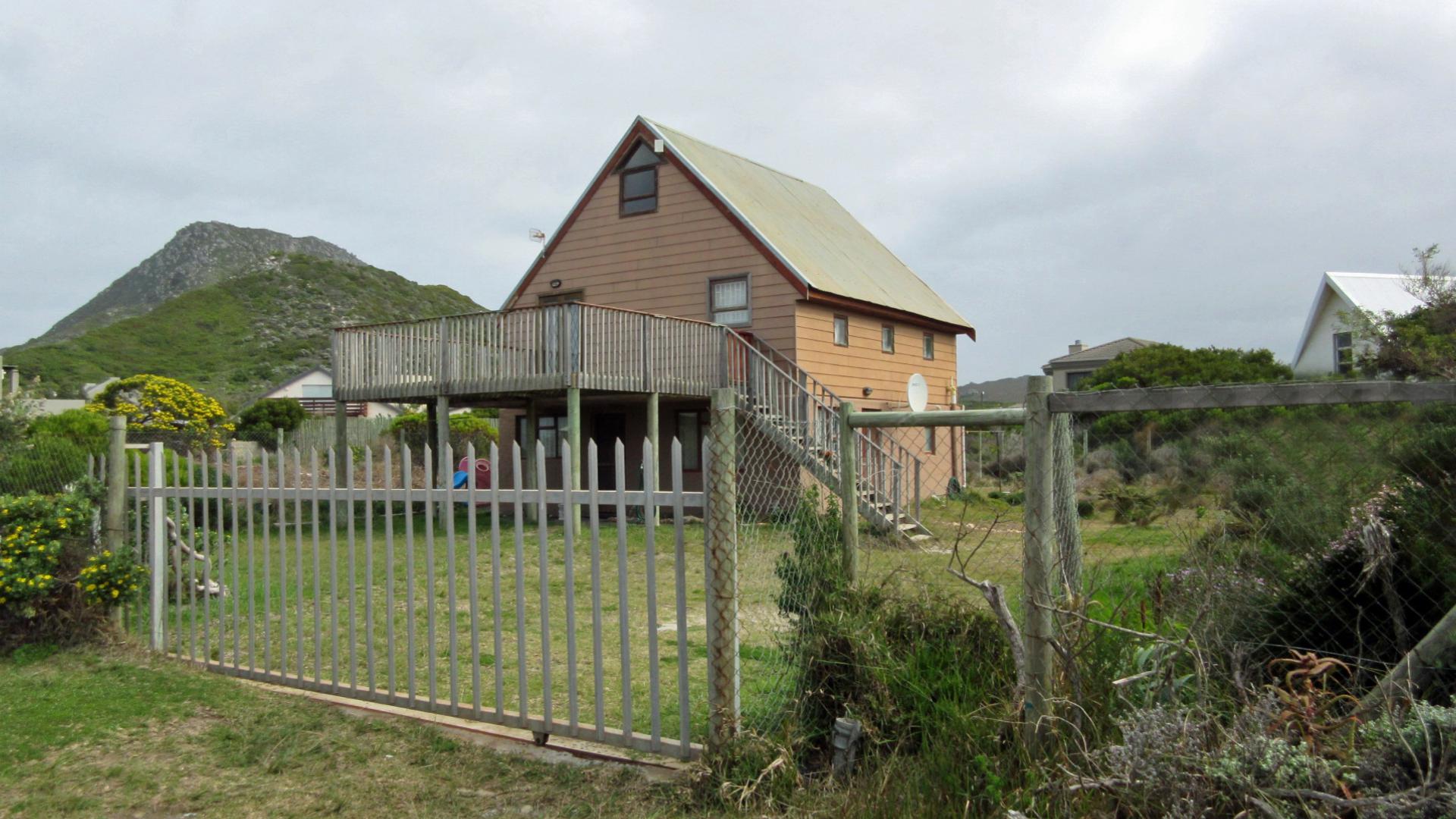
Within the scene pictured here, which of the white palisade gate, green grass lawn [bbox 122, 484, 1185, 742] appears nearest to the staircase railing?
green grass lawn [bbox 122, 484, 1185, 742]

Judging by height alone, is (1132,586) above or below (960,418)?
below

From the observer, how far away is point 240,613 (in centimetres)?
881

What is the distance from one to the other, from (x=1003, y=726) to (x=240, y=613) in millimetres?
7294

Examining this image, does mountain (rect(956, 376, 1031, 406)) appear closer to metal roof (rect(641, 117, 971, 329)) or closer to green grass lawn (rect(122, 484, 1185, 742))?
metal roof (rect(641, 117, 971, 329))

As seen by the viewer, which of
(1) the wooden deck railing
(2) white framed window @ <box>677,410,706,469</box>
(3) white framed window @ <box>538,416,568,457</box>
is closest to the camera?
(1) the wooden deck railing

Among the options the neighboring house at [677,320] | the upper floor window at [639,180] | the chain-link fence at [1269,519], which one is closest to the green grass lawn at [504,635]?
the chain-link fence at [1269,519]

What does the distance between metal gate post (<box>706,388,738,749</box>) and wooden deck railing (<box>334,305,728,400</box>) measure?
11.6 m

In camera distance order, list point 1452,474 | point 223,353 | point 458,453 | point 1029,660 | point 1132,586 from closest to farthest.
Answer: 1. point 1452,474
2. point 1029,660
3. point 1132,586
4. point 458,453
5. point 223,353

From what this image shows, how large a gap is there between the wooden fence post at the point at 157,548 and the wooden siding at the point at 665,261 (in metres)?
12.8

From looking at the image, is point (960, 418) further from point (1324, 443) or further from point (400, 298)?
point (400, 298)

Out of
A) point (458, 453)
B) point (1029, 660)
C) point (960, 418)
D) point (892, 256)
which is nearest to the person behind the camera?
point (1029, 660)

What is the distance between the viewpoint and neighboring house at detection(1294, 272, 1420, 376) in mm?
31625

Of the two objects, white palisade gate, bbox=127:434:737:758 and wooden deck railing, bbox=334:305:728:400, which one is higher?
wooden deck railing, bbox=334:305:728:400

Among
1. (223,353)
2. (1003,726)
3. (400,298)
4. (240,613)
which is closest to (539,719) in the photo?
(1003,726)
